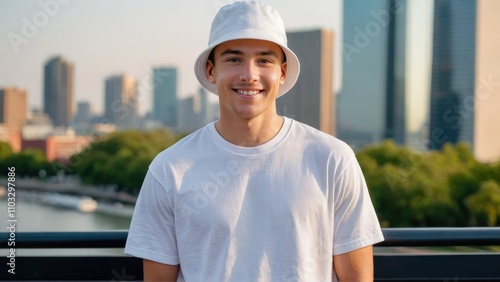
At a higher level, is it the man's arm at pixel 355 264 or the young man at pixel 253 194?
the young man at pixel 253 194

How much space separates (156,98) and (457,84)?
18211mm

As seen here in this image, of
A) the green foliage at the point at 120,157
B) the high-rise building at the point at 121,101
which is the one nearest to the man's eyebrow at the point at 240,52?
the high-rise building at the point at 121,101

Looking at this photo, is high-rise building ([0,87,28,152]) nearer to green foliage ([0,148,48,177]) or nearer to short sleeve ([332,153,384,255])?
green foliage ([0,148,48,177])

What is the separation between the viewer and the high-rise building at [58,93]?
38.8m

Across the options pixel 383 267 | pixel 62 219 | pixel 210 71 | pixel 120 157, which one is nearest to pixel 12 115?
pixel 120 157

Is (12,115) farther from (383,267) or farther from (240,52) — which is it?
(240,52)

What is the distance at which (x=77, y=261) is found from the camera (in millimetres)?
1973

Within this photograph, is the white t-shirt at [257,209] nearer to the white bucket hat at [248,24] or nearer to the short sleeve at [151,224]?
the short sleeve at [151,224]

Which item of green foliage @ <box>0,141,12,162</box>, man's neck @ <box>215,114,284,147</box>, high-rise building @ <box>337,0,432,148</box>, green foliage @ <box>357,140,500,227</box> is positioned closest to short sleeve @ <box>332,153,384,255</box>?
man's neck @ <box>215,114,284,147</box>

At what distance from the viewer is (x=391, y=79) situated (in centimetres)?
4759

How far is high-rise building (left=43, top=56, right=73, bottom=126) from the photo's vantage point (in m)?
38.8

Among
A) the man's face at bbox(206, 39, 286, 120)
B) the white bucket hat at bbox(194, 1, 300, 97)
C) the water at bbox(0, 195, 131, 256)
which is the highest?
the white bucket hat at bbox(194, 1, 300, 97)

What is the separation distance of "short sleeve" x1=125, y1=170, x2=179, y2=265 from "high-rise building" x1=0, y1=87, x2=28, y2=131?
38.3 m

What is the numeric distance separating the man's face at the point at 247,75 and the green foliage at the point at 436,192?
24.7 metres
